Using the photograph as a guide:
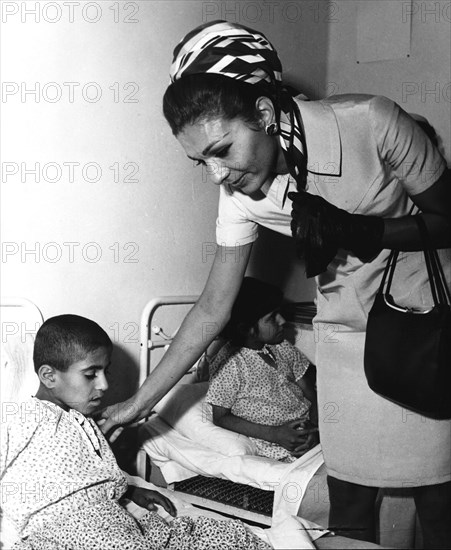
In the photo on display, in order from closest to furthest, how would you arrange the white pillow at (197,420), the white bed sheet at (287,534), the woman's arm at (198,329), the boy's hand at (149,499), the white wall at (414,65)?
the white bed sheet at (287,534) → the woman's arm at (198,329) → the boy's hand at (149,499) → the white pillow at (197,420) → the white wall at (414,65)

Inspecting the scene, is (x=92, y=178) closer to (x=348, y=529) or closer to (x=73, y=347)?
(x=73, y=347)

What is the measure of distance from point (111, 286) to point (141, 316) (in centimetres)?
15

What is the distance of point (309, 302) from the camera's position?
309cm

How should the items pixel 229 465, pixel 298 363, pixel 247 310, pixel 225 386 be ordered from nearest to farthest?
pixel 229 465 < pixel 225 386 < pixel 247 310 < pixel 298 363

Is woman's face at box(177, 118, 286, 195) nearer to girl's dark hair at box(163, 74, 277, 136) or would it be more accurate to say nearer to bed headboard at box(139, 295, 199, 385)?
girl's dark hair at box(163, 74, 277, 136)

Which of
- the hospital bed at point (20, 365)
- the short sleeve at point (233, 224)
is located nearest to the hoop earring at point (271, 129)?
the short sleeve at point (233, 224)

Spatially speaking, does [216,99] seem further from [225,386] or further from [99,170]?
[225,386]

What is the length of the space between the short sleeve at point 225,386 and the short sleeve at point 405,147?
1171mm

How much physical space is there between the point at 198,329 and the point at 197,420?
604 mm

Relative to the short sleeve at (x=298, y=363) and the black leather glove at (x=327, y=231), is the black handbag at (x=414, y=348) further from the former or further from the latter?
the short sleeve at (x=298, y=363)

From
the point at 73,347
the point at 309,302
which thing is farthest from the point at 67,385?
the point at 309,302

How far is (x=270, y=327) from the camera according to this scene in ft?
8.54

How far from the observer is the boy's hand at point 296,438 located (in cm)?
235

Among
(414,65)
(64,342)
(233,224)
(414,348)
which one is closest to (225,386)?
(64,342)
